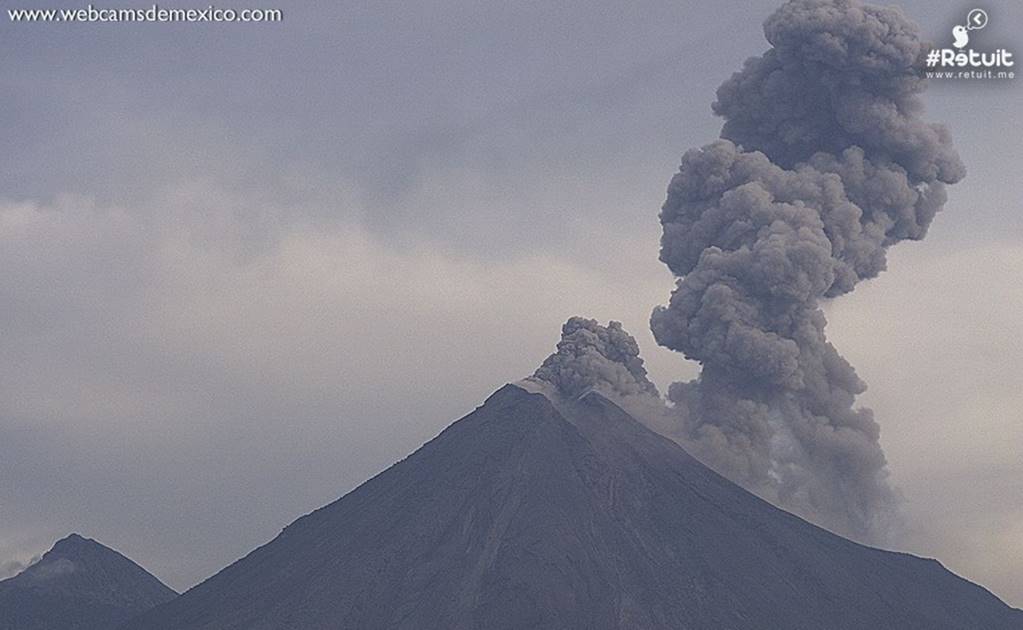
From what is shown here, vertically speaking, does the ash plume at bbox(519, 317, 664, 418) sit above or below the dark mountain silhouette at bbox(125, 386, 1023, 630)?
above

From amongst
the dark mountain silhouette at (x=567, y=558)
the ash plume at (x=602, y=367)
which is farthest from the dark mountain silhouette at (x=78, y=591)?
the ash plume at (x=602, y=367)

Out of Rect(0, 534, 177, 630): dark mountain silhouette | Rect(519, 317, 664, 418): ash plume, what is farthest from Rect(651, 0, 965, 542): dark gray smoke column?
Rect(0, 534, 177, 630): dark mountain silhouette

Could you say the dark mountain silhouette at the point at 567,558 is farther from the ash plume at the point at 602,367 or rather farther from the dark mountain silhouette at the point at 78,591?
the dark mountain silhouette at the point at 78,591

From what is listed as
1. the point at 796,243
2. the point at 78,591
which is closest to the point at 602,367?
the point at 796,243

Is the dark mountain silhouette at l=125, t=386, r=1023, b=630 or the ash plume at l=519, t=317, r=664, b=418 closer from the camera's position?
the dark mountain silhouette at l=125, t=386, r=1023, b=630

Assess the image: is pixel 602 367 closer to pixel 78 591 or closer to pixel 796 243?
pixel 796 243

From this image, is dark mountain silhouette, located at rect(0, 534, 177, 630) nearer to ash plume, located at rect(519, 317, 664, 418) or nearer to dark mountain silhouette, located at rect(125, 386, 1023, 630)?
dark mountain silhouette, located at rect(125, 386, 1023, 630)

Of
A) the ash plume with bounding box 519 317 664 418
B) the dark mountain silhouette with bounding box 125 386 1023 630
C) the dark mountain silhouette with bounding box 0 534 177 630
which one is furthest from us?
the dark mountain silhouette with bounding box 0 534 177 630
